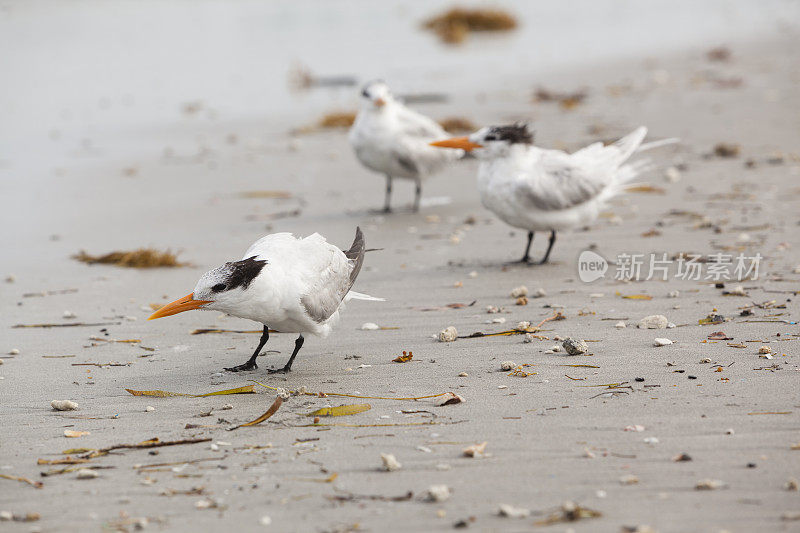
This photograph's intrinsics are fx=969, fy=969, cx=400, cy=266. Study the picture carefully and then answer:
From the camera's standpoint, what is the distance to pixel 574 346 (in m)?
4.89

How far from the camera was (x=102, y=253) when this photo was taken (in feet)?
24.8

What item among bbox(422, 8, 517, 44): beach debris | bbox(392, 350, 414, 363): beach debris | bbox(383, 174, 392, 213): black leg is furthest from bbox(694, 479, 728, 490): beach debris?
bbox(422, 8, 517, 44): beach debris

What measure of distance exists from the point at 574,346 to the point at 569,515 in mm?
1768

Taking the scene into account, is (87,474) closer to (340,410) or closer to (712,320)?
(340,410)

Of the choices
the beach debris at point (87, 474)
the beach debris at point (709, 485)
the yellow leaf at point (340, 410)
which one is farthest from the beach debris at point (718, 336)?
the beach debris at point (87, 474)

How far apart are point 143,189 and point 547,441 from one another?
269 inches

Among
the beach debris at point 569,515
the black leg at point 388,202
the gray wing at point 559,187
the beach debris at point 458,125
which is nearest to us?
the beach debris at point 569,515

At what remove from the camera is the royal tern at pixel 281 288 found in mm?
4660

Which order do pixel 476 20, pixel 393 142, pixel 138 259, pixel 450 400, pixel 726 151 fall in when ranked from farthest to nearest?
pixel 476 20 < pixel 726 151 < pixel 393 142 < pixel 138 259 < pixel 450 400

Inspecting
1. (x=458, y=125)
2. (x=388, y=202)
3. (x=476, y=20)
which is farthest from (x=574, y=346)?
(x=476, y=20)

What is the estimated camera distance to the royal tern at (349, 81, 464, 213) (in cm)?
901

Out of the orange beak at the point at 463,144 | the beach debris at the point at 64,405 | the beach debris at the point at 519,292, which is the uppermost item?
the orange beak at the point at 463,144

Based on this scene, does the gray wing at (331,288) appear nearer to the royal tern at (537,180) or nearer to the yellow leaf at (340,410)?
the yellow leaf at (340,410)

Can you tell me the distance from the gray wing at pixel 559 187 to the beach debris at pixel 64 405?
3.61 meters
